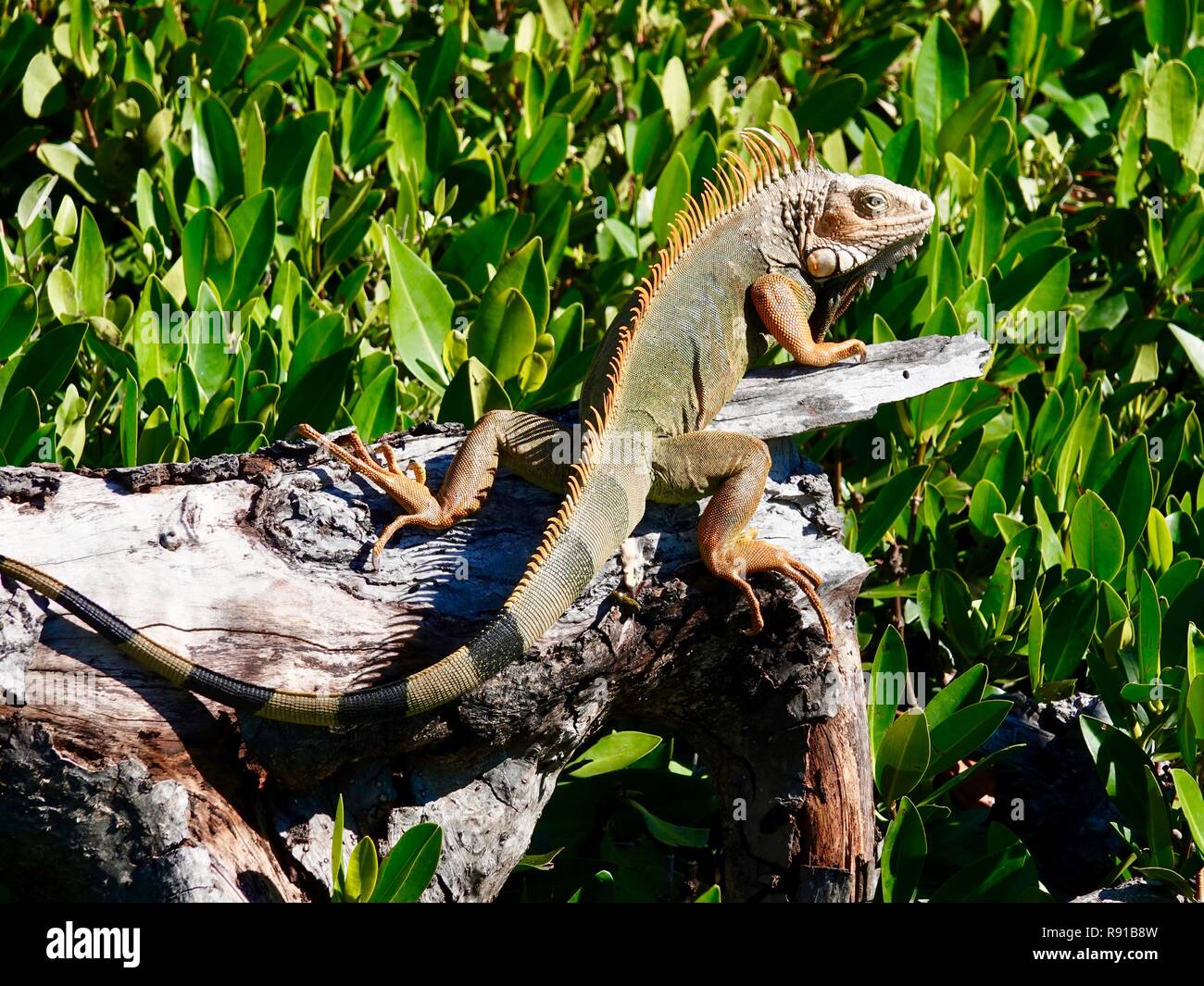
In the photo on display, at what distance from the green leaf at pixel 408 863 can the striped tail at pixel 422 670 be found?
0.29 m

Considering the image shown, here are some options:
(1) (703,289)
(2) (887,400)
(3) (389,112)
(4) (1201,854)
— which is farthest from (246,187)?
(4) (1201,854)

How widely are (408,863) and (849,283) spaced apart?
2.76 meters

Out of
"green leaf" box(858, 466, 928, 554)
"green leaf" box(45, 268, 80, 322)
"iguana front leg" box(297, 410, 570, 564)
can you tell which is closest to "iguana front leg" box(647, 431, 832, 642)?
"iguana front leg" box(297, 410, 570, 564)

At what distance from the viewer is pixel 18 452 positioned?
12.0 feet

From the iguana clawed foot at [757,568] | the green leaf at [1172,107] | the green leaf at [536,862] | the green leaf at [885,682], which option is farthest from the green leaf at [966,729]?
the green leaf at [1172,107]

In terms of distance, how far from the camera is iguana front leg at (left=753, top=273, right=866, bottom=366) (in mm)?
4074

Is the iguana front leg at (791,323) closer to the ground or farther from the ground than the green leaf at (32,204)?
closer to the ground

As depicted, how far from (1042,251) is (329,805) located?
3515mm

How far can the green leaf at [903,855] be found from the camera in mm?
3492

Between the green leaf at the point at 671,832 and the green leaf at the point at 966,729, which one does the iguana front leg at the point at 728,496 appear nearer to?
the green leaf at the point at 966,729

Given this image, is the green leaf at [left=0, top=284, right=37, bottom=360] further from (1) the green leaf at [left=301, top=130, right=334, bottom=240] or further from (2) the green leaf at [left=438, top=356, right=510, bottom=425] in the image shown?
(2) the green leaf at [left=438, top=356, right=510, bottom=425]

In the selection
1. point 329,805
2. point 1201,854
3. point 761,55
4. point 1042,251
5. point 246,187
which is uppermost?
point 761,55

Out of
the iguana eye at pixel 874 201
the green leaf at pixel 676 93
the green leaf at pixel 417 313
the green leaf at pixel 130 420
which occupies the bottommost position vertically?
the green leaf at pixel 130 420

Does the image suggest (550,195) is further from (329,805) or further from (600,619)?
(329,805)
